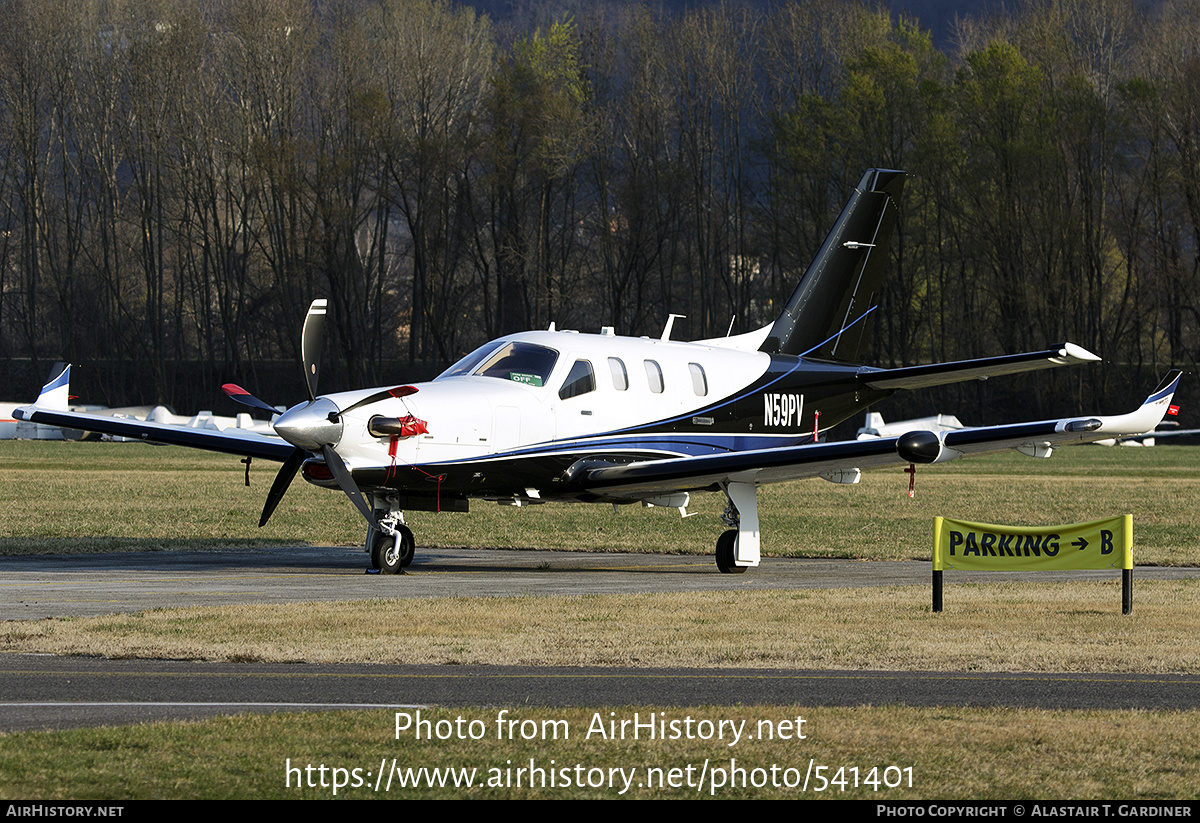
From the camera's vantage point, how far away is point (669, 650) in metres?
11.1

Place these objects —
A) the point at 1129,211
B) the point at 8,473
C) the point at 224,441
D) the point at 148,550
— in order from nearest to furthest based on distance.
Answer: the point at 224,441 → the point at 148,550 → the point at 8,473 → the point at 1129,211

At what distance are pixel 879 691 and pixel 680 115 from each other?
214ft

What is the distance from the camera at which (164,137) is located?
71688 mm

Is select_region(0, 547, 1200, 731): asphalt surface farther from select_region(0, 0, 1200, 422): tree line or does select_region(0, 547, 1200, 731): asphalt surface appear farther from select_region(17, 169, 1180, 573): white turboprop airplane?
select_region(0, 0, 1200, 422): tree line

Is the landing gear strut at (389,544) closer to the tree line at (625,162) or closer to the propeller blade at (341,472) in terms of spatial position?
the propeller blade at (341,472)

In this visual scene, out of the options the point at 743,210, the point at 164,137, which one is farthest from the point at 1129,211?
the point at 164,137

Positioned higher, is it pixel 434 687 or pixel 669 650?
pixel 434 687

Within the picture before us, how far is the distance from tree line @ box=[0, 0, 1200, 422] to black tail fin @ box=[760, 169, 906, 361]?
43.9m

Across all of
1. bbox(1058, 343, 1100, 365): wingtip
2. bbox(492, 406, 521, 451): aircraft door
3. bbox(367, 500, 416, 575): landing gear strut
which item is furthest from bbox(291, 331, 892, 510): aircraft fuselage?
bbox(1058, 343, 1100, 365): wingtip

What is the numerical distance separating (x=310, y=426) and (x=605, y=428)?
4.36 meters

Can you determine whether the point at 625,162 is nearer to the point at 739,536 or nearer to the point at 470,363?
the point at 470,363

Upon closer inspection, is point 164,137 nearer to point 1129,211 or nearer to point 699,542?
point 1129,211

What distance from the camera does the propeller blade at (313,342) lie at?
17312 mm

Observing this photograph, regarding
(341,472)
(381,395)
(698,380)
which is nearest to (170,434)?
(341,472)
